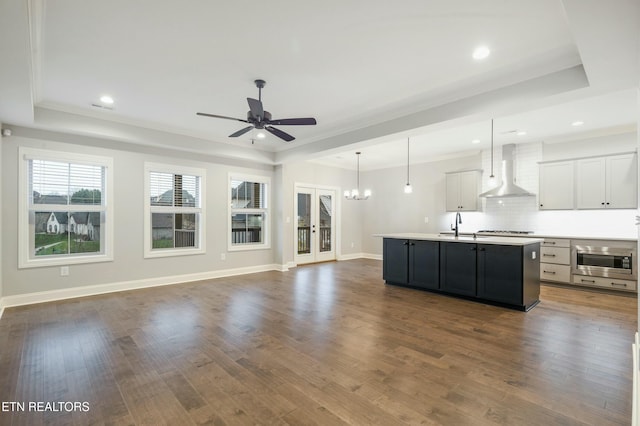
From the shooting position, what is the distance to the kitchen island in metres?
4.20

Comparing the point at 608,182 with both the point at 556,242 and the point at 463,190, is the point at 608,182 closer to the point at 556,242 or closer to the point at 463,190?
the point at 556,242

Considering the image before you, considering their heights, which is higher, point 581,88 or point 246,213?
point 581,88

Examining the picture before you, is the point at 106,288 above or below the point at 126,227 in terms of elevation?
below

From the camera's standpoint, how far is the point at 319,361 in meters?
2.72

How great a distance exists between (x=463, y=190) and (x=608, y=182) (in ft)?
8.11

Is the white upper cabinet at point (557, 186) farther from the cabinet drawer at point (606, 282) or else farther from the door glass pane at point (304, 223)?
the door glass pane at point (304, 223)

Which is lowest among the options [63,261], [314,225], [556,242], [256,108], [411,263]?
[411,263]

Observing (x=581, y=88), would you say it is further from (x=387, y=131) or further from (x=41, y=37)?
(x=41, y=37)

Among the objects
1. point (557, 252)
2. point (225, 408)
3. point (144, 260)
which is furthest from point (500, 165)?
point (144, 260)

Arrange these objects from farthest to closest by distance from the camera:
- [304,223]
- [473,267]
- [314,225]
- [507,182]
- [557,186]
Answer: [314,225] → [304,223] → [507,182] → [557,186] → [473,267]

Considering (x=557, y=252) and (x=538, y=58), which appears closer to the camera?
(x=538, y=58)

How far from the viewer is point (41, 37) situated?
108 inches

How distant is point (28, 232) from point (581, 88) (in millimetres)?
7213

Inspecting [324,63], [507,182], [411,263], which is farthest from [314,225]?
[324,63]
